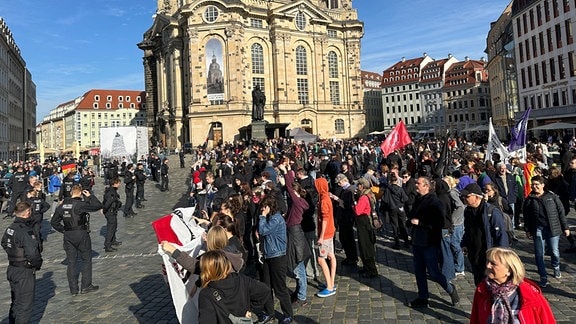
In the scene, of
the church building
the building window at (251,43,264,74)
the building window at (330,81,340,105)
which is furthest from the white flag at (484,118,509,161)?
the building window at (330,81,340,105)

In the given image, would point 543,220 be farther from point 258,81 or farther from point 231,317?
point 258,81

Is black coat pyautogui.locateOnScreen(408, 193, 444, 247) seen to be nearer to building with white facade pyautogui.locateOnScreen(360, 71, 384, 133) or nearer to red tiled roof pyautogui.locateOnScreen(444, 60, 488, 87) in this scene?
red tiled roof pyautogui.locateOnScreen(444, 60, 488, 87)

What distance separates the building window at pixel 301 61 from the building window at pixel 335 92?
5579 mm

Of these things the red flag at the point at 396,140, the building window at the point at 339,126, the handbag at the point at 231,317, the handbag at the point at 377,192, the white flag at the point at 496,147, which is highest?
the building window at the point at 339,126

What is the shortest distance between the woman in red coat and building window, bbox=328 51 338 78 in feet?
196

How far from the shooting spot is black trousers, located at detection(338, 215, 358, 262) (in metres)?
8.52

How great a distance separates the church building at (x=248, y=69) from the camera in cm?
5119

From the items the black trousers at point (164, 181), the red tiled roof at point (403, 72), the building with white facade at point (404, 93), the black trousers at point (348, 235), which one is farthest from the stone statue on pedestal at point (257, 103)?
the red tiled roof at point (403, 72)

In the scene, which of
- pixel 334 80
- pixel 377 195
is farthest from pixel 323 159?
pixel 334 80

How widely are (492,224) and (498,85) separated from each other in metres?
62.4

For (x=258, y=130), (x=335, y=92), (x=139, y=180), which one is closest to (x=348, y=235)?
(x=139, y=180)

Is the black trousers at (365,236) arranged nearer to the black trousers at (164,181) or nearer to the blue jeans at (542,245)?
the blue jeans at (542,245)

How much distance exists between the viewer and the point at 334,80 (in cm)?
6156

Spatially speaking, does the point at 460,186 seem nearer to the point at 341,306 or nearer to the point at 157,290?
the point at 341,306
